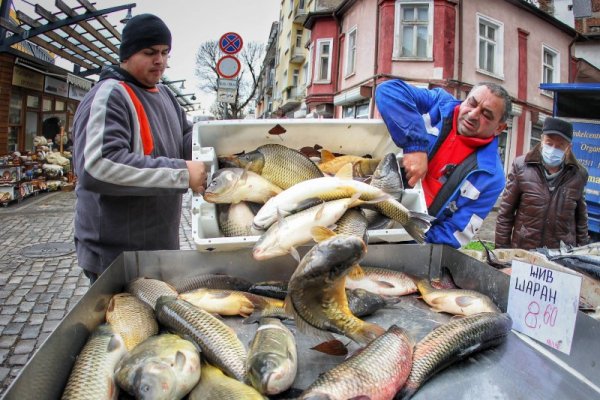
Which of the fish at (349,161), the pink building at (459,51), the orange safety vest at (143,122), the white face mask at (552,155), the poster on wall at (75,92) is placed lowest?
the fish at (349,161)

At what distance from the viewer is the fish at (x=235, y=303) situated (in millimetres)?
2041

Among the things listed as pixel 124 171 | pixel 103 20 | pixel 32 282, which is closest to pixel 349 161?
pixel 124 171

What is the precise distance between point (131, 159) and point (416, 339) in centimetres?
162

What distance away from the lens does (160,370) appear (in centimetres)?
142

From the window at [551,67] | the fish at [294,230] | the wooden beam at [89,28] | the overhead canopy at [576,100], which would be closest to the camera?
the fish at [294,230]

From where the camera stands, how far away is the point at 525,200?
488 cm

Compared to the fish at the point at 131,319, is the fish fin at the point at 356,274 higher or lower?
higher

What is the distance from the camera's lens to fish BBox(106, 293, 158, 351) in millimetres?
1803

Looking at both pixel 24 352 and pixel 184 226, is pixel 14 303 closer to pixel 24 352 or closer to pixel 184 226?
pixel 24 352

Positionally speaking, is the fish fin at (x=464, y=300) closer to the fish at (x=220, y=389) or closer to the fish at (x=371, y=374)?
the fish at (x=371, y=374)

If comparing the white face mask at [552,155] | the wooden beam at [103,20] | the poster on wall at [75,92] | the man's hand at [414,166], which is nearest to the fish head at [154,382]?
the man's hand at [414,166]

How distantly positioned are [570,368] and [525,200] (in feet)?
11.7

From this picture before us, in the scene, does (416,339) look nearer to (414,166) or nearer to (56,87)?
(414,166)

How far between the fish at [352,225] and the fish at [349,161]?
25.5 inches
